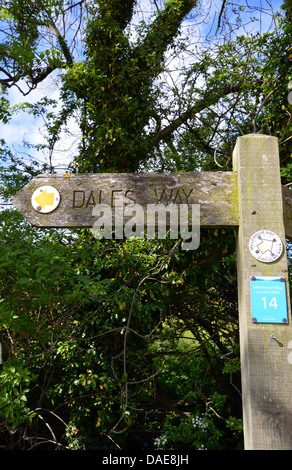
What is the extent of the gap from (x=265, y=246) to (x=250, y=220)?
0.19 metres

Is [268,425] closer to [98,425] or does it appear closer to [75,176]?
[75,176]

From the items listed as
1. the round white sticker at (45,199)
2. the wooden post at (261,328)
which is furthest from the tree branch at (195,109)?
the round white sticker at (45,199)

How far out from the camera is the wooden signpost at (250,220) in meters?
2.12

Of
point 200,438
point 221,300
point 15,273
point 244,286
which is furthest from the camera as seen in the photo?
point 221,300

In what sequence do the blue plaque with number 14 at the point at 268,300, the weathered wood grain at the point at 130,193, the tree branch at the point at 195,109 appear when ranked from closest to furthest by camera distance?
1. the blue plaque with number 14 at the point at 268,300
2. the weathered wood grain at the point at 130,193
3. the tree branch at the point at 195,109

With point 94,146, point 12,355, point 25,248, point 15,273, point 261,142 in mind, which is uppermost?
point 94,146

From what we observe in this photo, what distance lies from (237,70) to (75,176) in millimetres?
3755

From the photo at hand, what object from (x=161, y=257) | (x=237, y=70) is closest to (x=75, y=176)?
(x=161, y=257)

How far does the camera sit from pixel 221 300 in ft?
17.1

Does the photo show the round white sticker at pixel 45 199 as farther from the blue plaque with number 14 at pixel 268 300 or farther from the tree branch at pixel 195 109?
the tree branch at pixel 195 109

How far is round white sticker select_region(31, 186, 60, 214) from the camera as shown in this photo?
2.55 m

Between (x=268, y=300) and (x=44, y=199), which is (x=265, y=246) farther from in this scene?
(x=44, y=199)

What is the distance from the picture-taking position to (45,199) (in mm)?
2572

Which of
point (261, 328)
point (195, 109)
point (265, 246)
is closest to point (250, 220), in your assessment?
point (265, 246)
